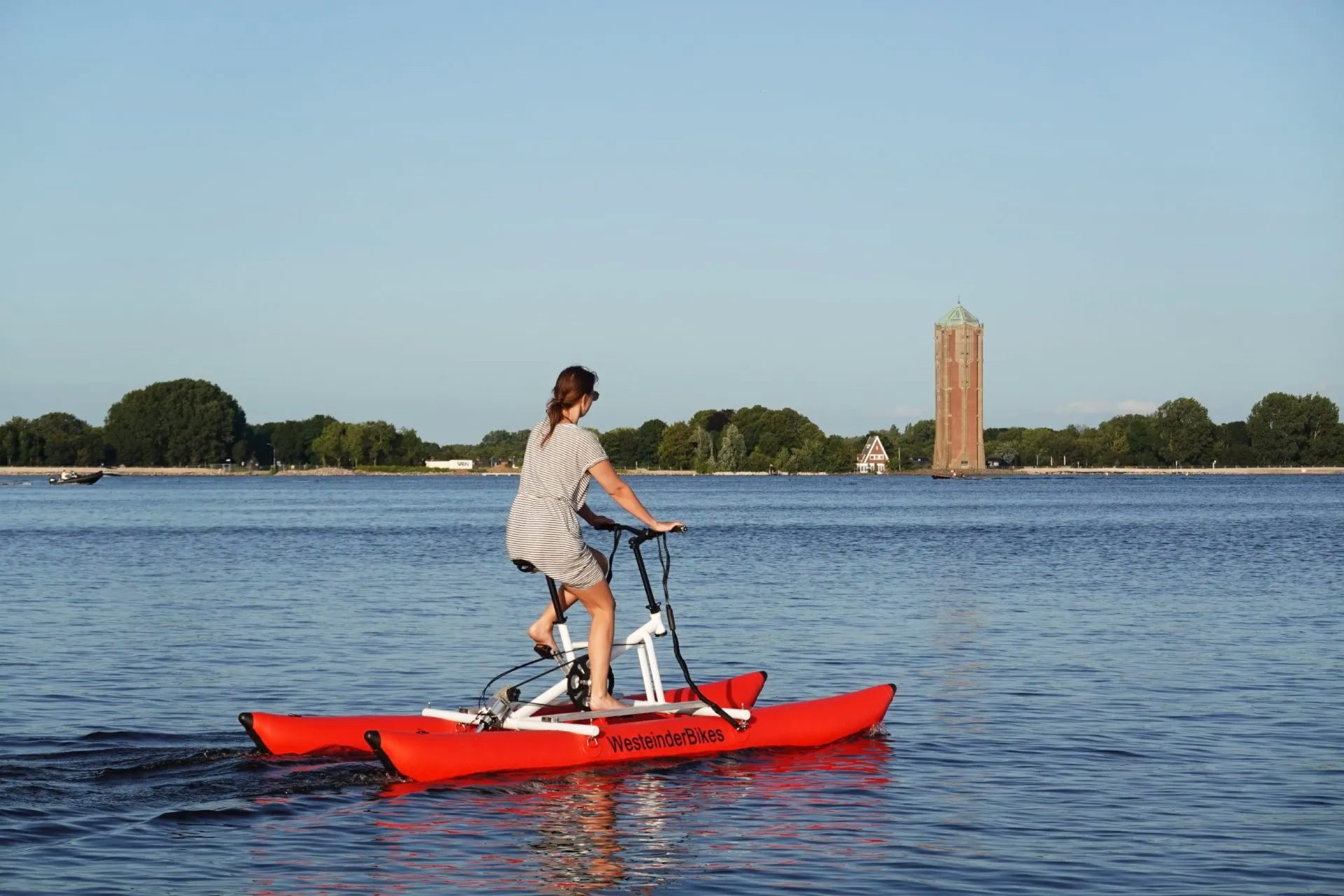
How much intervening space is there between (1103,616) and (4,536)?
1612 inches

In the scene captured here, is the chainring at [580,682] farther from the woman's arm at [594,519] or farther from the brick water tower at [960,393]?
the brick water tower at [960,393]

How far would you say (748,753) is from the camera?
38.8ft

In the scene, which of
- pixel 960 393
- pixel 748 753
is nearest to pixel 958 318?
pixel 960 393

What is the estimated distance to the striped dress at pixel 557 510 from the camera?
10359 millimetres

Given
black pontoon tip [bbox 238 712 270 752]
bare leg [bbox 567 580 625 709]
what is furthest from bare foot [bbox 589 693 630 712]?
black pontoon tip [bbox 238 712 270 752]

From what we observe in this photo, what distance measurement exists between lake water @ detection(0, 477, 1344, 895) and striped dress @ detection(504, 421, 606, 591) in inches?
60.1

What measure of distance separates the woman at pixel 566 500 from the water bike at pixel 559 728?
18 cm

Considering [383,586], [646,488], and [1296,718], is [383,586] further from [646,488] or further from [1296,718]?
[646,488]

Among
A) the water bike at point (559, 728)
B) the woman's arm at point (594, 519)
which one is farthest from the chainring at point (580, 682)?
the woman's arm at point (594, 519)

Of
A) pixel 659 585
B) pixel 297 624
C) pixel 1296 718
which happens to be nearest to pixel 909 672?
pixel 1296 718

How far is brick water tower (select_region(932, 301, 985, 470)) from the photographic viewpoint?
7402 inches

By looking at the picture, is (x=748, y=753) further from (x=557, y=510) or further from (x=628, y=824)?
(x=557, y=510)

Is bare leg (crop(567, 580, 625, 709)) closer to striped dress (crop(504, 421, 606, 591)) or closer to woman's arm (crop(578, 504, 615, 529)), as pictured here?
striped dress (crop(504, 421, 606, 591))

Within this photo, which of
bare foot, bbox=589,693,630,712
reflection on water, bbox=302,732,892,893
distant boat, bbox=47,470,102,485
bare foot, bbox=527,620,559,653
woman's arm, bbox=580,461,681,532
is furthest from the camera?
distant boat, bbox=47,470,102,485
